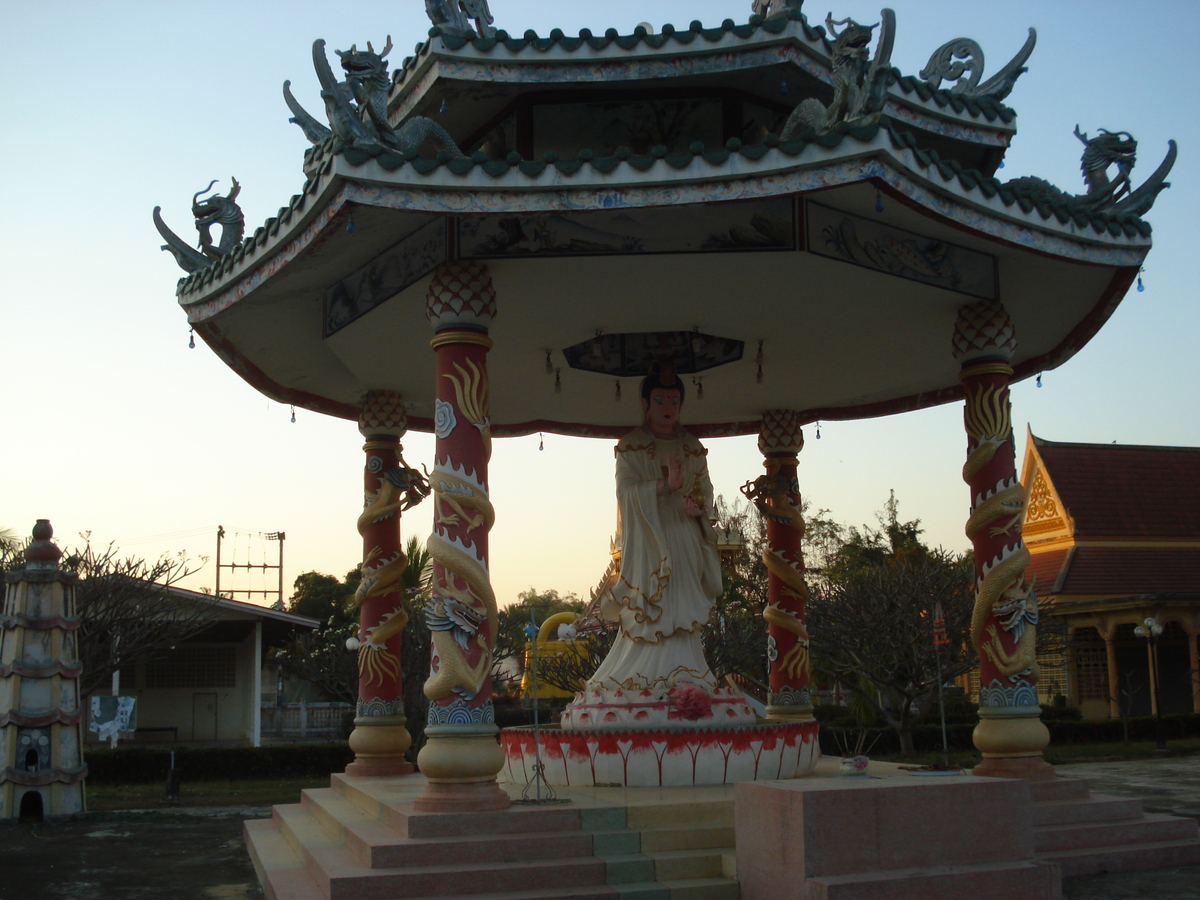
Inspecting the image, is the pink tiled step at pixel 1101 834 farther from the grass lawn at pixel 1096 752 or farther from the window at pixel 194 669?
the window at pixel 194 669

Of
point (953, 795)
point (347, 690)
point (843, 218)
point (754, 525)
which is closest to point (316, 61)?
point (843, 218)

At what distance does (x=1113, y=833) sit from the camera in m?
8.27

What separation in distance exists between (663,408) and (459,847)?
495cm

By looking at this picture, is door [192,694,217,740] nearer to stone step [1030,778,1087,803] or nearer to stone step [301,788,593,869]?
stone step [301,788,593,869]

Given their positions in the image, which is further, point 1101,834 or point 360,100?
point 1101,834

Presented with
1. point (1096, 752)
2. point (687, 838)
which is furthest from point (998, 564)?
point (1096, 752)

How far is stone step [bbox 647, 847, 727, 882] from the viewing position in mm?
7357

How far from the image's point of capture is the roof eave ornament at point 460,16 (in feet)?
31.1

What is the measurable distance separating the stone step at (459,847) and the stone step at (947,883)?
188cm

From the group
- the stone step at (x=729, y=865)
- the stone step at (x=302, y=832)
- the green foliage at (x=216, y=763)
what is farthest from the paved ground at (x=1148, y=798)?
the green foliage at (x=216, y=763)

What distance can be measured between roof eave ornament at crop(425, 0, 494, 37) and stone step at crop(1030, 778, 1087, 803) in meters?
7.51

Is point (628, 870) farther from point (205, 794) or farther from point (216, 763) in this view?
point (216, 763)

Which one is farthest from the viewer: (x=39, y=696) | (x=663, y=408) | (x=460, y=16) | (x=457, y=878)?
(x=39, y=696)

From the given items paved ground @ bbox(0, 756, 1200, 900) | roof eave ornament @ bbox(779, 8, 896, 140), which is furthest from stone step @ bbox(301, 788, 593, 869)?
roof eave ornament @ bbox(779, 8, 896, 140)
